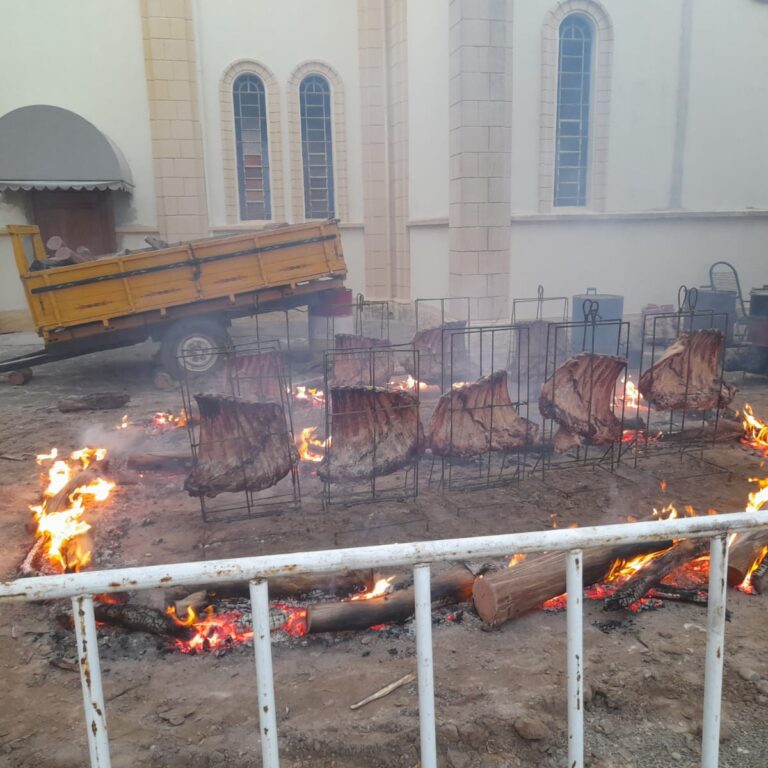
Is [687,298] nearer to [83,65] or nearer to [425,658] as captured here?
[425,658]

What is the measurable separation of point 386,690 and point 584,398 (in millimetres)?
3419

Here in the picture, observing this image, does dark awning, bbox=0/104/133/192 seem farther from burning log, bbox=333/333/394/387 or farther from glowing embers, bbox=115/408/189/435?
burning log, bbox=333/333/394/387

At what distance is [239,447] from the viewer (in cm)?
511

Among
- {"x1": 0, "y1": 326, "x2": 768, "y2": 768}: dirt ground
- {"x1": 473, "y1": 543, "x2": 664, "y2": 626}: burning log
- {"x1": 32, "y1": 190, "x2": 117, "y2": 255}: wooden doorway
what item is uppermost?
{"x1": 32, "y1": 190, "x2": 117, "y2": 255}: wooden doorway

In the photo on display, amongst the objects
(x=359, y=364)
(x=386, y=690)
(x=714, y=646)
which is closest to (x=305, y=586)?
(x=386, y=690)

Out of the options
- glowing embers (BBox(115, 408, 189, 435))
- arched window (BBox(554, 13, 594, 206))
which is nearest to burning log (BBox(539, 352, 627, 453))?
glowing embers (BBox(115, 408, 189, 435))

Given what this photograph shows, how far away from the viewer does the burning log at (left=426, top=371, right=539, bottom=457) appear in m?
5.57

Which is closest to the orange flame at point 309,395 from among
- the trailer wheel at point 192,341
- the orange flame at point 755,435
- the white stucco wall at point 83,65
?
the trailer wheel at point 192,341

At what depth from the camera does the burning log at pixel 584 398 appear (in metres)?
5.82

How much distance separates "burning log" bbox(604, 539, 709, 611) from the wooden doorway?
51.2 ft

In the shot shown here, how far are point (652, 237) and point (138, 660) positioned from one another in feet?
40.6

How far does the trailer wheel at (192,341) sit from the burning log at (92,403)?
1206 millimetres

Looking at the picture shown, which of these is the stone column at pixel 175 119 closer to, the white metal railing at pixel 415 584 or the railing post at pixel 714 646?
the white metal railing at pixel 415 584

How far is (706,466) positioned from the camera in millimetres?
6527
